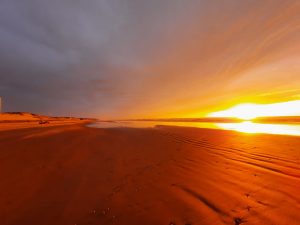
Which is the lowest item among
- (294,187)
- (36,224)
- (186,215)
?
(36,224)

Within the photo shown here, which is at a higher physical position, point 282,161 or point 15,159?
point 282,161

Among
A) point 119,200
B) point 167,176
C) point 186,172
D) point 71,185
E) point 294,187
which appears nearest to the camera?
point 119,200

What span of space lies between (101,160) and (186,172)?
4.02m

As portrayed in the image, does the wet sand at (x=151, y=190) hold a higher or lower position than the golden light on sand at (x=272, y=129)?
lower

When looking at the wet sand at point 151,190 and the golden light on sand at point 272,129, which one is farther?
the golden light on sand at point 272,129

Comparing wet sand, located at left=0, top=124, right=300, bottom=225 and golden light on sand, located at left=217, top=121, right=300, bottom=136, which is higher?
golden light on sand, located at left=217, top=121, right=300, bottom=136

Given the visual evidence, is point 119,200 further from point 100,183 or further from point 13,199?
point 13,199

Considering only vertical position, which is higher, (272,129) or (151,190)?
(272,129)

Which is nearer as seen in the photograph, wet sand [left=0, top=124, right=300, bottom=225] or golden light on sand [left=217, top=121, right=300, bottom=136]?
wet sand [left=0, top=124, right=300, bottom=225]

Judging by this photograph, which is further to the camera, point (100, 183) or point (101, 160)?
point (101, 160)

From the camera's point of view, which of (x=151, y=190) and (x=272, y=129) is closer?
(x=151, y=190)

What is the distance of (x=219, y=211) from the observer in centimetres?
405

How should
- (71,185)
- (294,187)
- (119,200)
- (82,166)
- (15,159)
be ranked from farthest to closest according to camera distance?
(15,159) < (82,166) < (71,185) < (294,187) < (119,200)

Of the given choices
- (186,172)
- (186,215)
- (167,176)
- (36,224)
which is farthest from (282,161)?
(36,224)
